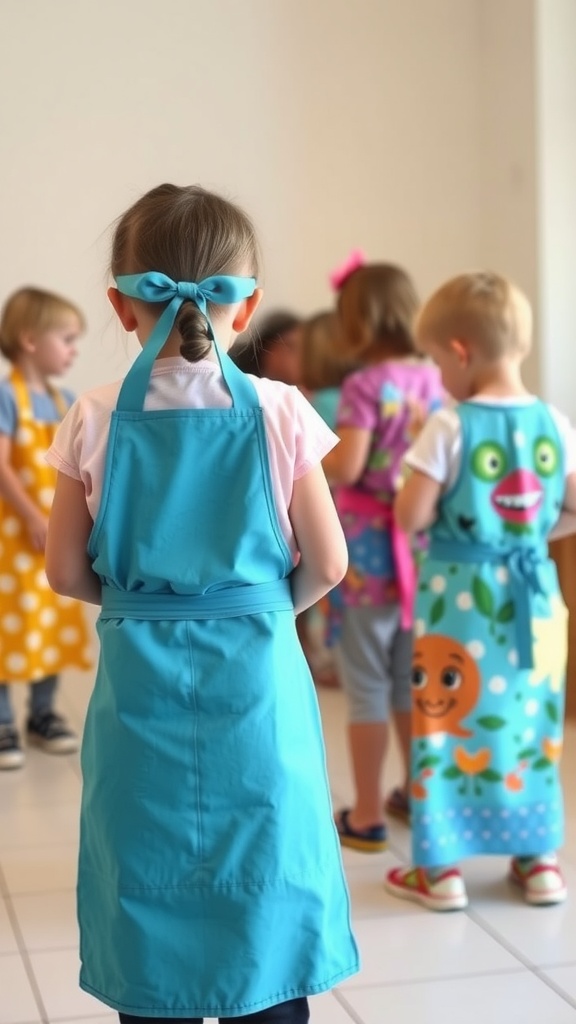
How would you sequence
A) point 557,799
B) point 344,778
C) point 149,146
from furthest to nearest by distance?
point 149,146 < point 344,778 < point 557,799

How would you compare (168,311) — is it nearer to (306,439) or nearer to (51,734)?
(306,439)

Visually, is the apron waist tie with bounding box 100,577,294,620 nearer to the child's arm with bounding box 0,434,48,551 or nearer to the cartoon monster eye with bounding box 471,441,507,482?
the cartoon monster eye with bounding box 471,441,507,482

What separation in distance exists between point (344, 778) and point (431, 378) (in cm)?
103

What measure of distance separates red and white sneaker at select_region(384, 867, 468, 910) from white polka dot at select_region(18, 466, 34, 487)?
150cm

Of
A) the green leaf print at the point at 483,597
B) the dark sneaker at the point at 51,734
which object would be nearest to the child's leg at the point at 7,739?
the dark sneaker at the point at 51,734

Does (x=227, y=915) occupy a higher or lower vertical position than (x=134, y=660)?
lower

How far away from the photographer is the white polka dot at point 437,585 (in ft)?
7.91

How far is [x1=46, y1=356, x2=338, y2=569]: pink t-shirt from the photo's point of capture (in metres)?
1.51

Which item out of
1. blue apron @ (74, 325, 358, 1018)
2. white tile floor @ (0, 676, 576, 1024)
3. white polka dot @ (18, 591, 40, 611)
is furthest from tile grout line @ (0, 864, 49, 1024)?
white polka dot @ (18, 591, 40, 611)

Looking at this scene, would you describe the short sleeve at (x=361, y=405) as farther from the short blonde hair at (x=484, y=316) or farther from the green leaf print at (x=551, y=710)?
the green leaf print at (x=551, y=710)

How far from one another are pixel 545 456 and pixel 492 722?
1.61ft

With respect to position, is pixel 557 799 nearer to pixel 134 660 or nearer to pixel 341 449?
pixel 341 449

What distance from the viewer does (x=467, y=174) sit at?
438cm

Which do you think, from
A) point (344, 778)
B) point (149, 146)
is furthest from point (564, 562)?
point (149, 146)
